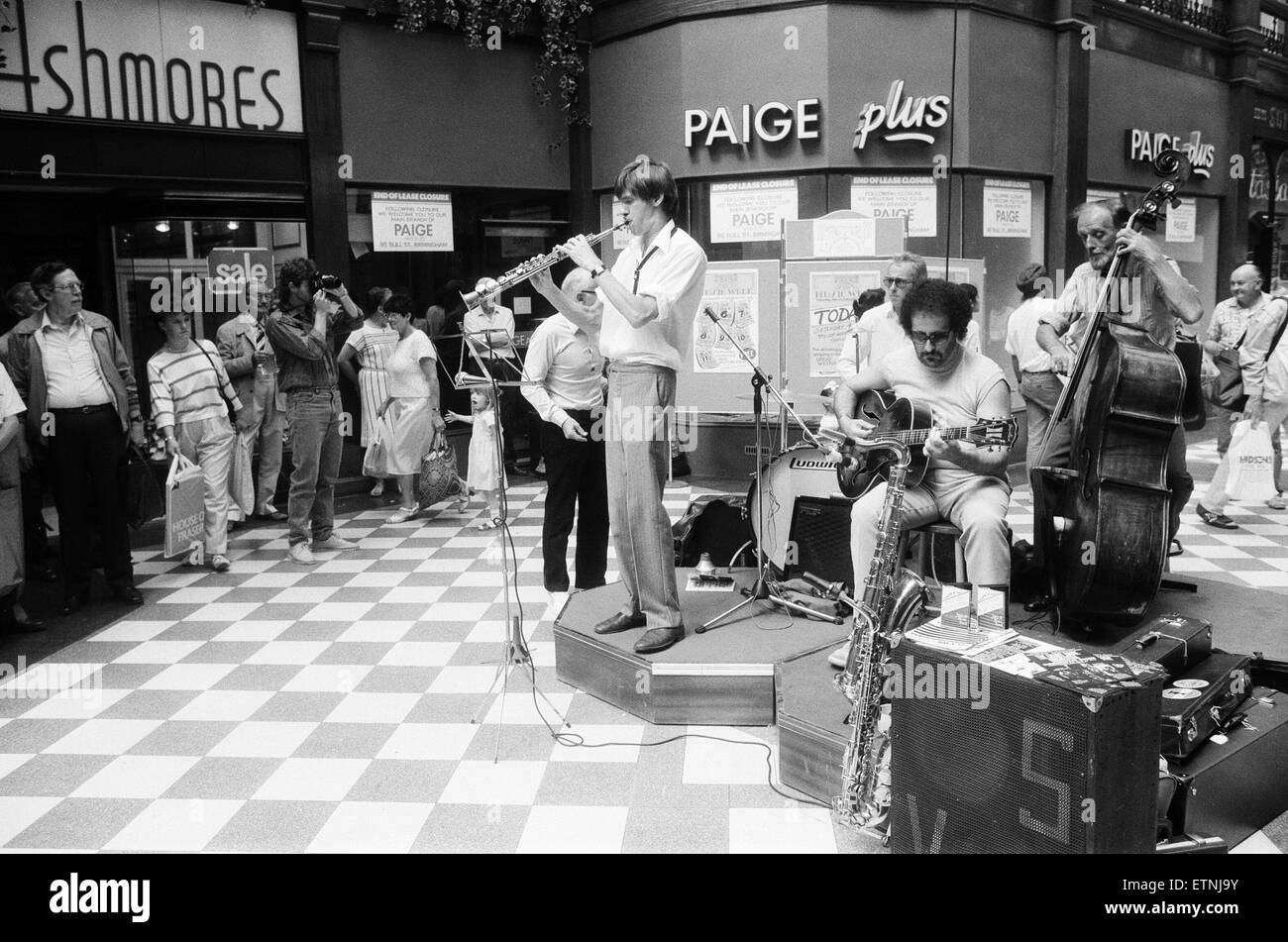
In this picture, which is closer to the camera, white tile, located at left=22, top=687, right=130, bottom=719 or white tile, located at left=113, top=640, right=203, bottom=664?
white tile, located at left=22, top=687, right=130, bottom=719

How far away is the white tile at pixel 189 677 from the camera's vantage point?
450 cm

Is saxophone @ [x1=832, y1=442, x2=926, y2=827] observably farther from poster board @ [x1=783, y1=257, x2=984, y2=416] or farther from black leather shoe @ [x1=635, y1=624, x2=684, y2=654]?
poster board @ [x1=783, y1=257, x2=984, y2=416]

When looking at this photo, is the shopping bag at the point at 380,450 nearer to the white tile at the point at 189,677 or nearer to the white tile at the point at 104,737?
the white tile at the point at 189,677

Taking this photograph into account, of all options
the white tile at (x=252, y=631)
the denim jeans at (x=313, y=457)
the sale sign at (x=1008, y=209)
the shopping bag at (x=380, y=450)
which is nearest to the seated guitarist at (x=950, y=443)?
the white tile at (x=252, y=631)

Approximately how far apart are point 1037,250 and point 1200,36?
11.8 ft

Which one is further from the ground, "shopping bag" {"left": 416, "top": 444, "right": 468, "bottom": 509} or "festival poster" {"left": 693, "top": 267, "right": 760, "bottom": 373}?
"festival poster" {"left": 693, "top": 267, "right": 760, "bottom": 373}

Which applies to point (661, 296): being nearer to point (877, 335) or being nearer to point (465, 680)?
point (465, 680)

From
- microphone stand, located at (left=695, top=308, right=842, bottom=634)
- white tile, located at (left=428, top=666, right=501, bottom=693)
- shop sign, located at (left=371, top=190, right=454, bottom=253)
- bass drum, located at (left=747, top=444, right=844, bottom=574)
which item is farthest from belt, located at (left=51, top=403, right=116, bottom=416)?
bass drum, located at (left=747, top=444, right=844, bottom=574)

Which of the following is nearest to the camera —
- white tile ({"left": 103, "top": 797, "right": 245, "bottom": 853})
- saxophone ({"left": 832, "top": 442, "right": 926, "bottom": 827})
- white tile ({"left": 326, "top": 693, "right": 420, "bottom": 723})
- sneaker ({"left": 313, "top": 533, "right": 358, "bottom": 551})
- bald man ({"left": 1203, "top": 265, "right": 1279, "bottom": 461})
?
saxophone ({"left": 832, "top": 442, "right": 926, "bottom": 827})

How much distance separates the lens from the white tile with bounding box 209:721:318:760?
12.5ft

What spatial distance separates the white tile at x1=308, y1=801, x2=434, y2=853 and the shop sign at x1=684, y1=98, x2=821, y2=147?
6.31 metres

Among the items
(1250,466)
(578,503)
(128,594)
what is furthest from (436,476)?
(1250,466)
